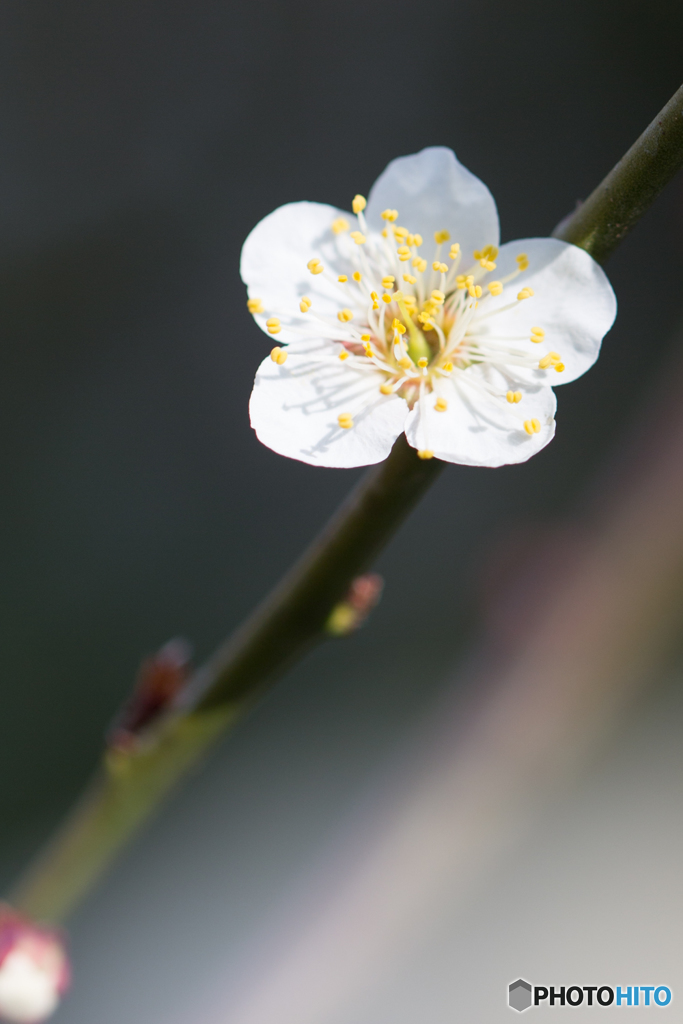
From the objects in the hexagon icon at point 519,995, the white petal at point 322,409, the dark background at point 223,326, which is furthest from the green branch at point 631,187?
the dark background at point 223,326

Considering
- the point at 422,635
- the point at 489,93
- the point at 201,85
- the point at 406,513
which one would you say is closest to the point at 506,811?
the point at 422,635

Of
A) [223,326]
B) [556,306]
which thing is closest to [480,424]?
[556,306]

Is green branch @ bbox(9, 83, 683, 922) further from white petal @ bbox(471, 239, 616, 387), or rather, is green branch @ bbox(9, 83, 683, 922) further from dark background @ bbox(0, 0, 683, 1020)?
dark background @ bbox(0, 0, 683, 1020)

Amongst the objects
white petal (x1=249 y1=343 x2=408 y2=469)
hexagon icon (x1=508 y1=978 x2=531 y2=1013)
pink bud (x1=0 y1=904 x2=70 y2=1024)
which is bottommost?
hexagon icon (x1=508 y1=978 x2=531 y2=1013)

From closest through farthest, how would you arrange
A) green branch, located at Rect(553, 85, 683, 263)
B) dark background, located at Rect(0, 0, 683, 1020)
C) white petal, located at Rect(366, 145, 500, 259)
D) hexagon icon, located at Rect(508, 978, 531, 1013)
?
green branch, located at Rect(553, 85, 683, 263) → white petal, located at Rect(366, 145, 500, 259) → hexagon icon, located at Rect(508, 978, 531, 1013) → dark background, located at Rect(0, 0, 683, 1020)

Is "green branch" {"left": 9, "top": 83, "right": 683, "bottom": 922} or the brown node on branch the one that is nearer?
"green branch" {"left": 9, "top": 83, "right": 683, "bottom": 922}

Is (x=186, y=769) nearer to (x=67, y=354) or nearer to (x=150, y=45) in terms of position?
(x=67, y=354)

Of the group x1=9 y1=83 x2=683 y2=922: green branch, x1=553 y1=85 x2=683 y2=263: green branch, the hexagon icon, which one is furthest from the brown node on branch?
the hexagon icon

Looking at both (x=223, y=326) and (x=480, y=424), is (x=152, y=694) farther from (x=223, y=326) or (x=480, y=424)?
(x=223, y=326)
